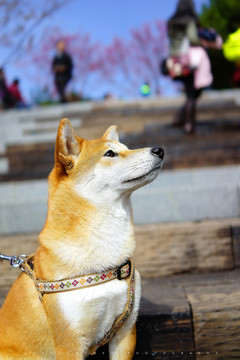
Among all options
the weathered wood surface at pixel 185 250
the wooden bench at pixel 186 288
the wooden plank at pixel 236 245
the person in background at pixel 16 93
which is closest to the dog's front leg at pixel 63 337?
the wooden bench at pixel 186 288

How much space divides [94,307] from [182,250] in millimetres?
1788

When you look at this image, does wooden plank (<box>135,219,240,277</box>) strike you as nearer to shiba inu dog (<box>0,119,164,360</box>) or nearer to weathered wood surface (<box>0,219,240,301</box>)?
weathered wood surface (<box>0,219,240,301</box>)

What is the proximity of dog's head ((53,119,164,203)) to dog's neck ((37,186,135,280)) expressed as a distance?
74 millimetres

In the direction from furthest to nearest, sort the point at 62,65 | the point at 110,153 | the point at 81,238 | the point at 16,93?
the point at 16,93, the point at 62,65, the point at 110,153, the point at 81,238

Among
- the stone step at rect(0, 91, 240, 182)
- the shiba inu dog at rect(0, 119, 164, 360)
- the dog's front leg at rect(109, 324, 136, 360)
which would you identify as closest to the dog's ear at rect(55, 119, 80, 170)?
the shiba inu dog at rect(0, 119, 164, 360)

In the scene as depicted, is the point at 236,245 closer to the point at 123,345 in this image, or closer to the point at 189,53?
the point at 123,345

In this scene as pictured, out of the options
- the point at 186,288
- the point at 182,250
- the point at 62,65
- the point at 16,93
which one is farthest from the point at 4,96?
the point at 186,288

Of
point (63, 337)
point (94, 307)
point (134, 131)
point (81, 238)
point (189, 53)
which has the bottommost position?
point (134, 131)

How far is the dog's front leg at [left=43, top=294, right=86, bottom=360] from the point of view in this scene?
1.99 metres

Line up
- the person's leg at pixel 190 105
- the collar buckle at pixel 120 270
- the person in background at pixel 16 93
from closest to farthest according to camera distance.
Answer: the collar buckle at pixel 120 270, the person's leg at pixel 190 105, the person in background at pixel 16 93

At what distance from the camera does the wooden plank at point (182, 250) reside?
3.65 metres

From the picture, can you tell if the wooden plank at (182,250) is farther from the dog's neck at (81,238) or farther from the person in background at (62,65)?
the person in background at (62,65)

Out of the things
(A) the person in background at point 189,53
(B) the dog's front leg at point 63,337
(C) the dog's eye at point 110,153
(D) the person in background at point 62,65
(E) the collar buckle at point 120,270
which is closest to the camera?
(B) the dog's front leg at point 63,337

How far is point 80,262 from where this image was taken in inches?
82.4
